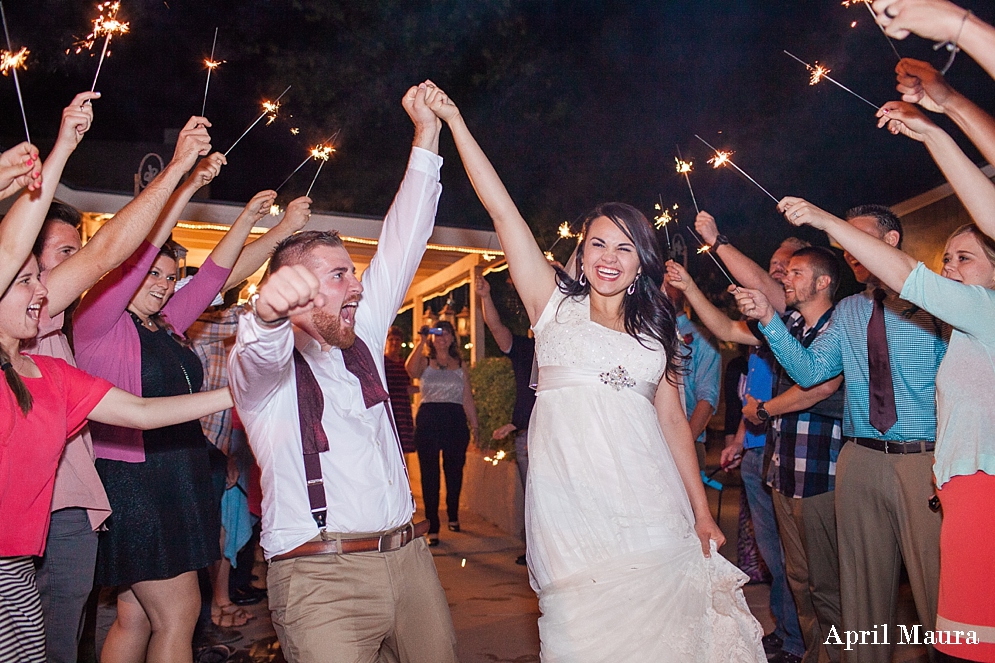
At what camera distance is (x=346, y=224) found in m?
8.70

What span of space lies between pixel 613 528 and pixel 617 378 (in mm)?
547

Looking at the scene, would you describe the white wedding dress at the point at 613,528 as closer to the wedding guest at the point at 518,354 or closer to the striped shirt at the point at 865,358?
the striped shirt at the point at 865,358

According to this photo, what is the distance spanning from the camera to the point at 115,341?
3359mm

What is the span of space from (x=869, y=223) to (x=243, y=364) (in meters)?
3.22

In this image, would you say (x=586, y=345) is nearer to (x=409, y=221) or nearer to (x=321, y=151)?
(x=409, y=221)

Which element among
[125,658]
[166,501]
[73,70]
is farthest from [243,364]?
[73,70]

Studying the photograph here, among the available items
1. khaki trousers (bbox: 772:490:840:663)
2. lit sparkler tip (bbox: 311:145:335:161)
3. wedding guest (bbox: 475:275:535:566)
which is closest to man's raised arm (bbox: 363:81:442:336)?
lit sparkler tip (bbox: 311:145:335:161)

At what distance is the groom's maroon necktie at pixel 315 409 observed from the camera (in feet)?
8.20

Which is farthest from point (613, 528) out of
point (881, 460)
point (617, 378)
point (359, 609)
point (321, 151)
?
point (321, 151)

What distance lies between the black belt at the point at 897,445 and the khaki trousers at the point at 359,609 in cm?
221

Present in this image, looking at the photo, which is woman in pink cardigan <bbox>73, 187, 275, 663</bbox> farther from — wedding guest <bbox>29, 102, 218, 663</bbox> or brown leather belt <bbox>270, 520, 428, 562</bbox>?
brown leather belt <bbox>270, 520, 428, 562</bbox>

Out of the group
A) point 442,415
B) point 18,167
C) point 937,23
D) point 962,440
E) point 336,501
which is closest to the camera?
point 937,23

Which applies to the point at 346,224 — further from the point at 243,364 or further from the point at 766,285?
the point at 243,364

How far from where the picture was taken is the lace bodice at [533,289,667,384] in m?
3.04
